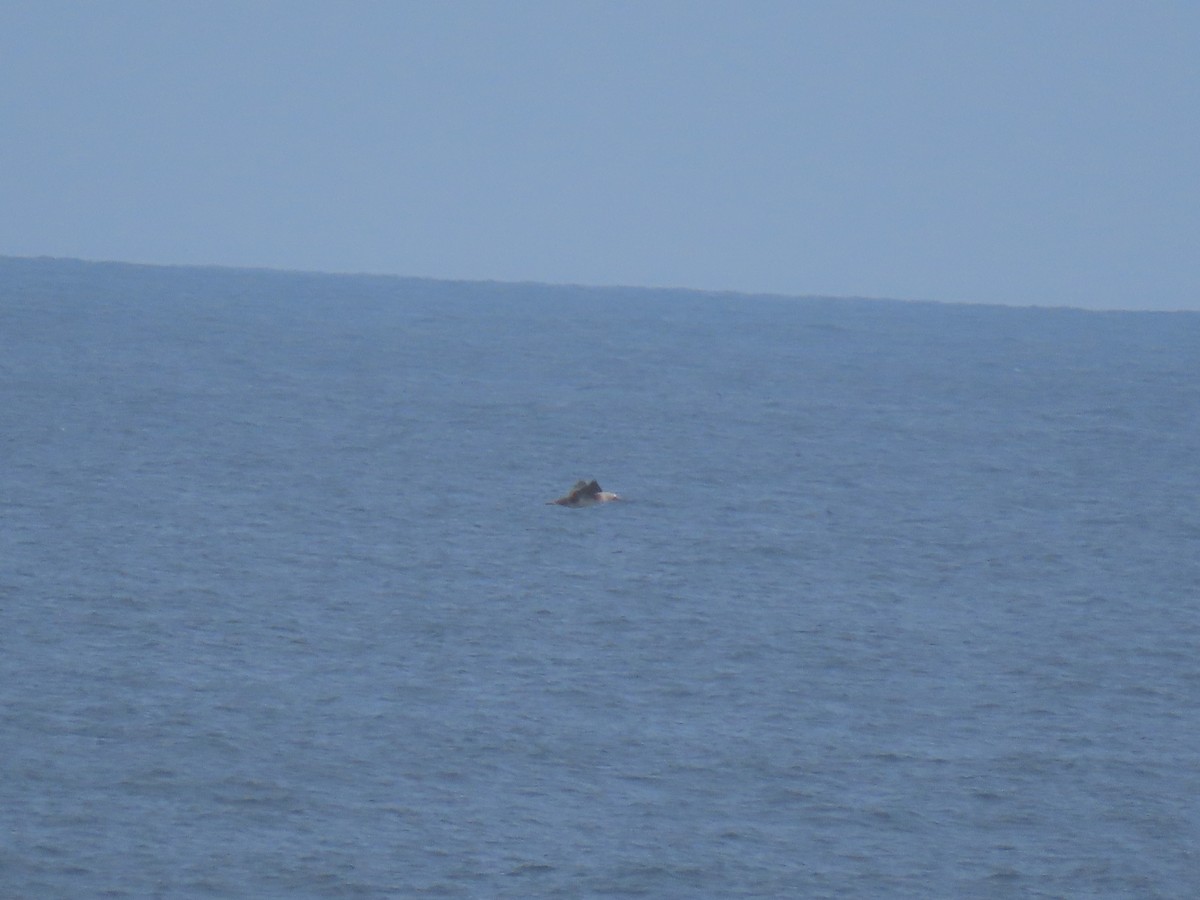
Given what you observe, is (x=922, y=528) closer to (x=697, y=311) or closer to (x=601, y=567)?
(x=601, y=567)

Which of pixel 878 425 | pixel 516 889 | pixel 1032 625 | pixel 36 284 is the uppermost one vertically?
pixel 36 284

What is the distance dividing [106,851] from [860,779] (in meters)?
12.2

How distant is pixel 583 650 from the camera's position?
121ft

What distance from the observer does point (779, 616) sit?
40.4 metres

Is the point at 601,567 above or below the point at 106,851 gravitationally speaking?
above

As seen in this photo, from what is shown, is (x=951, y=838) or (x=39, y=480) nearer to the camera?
(x=951, y=838)

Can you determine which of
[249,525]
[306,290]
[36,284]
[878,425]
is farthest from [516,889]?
[306,290]

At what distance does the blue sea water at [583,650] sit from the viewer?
26.6m

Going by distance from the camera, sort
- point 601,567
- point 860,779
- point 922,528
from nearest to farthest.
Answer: point 860,779, point 601,567, point 922,528

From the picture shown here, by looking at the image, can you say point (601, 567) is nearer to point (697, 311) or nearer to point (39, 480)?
point (39, 480)

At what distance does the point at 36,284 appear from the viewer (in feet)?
490

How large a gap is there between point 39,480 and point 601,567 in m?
18.2

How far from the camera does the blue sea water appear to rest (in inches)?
1048

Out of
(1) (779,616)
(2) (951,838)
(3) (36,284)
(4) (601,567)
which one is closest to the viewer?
(2) (951,838)
